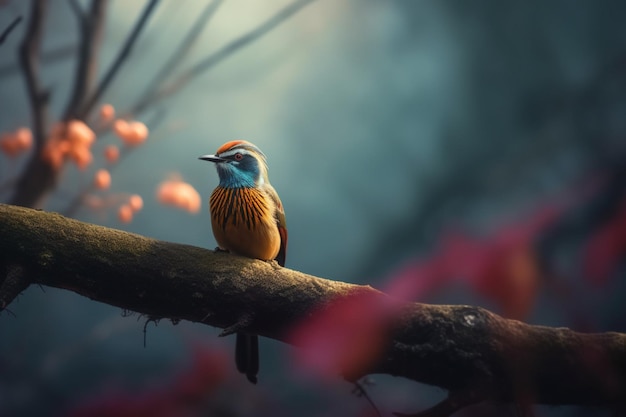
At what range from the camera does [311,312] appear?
5.10 ft

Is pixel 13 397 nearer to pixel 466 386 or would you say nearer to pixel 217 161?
pixel 217 161

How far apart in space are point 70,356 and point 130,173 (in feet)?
2.66

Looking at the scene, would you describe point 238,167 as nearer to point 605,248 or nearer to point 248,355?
point 248,355

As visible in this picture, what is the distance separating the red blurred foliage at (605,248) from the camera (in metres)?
2.54

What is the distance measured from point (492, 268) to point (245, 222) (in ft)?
3.80

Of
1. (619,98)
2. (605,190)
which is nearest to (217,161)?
(605,190)

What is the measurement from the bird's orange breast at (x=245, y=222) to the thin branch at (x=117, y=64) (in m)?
0.88

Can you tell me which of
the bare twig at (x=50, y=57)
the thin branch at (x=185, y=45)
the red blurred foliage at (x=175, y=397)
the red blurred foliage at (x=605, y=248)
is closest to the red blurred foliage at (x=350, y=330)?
the red blurred foliage at (x=175, y=397)

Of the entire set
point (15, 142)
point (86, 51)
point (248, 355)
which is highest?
point (86, 51)

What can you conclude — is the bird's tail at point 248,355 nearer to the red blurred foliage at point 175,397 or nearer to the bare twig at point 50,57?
the red blurred foliage at point 175,397

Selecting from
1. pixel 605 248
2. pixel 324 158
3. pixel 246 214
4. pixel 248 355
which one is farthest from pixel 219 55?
pixel 605 248

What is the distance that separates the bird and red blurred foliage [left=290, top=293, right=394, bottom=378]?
0.33 metres

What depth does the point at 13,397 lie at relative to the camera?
96.7 inches

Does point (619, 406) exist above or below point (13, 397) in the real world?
above
